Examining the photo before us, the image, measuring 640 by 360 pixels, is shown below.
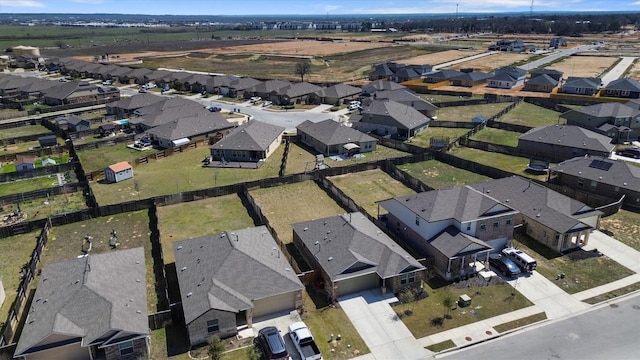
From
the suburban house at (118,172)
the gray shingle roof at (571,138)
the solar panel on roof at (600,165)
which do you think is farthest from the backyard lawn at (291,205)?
the gray shingle roof at (571,138)

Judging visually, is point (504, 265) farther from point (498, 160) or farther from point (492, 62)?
point (492, 62)

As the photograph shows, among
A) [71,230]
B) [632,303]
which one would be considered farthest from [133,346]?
[632,303]

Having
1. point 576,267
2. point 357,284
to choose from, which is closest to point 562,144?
point 576,267

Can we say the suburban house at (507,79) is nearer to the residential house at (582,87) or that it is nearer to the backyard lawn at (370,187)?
the residential house at (582,87)

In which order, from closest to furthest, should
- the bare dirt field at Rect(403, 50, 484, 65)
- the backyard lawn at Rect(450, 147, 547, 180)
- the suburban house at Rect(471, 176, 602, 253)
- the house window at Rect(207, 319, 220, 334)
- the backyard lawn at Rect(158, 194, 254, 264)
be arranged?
1. the house window at Rect(207, 319, 220, 334)
2. the suburban house at Rect(471, 176, 602, 253)
3. the backyard lawn at Rect(158, 194, 254, 264)
4. the backyard lawn at Rect(450, 147, 547, 180)
5. the bare dirt field at Rect(403, 50, 484, 65)

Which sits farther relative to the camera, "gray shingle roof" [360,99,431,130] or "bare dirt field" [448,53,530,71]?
"bare dirt field" [448,53,530,71]

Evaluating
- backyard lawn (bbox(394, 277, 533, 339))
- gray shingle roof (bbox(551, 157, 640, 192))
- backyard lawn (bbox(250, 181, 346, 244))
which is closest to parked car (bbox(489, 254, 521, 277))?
backyard lawn (bbox(394, 277, 533, 339))

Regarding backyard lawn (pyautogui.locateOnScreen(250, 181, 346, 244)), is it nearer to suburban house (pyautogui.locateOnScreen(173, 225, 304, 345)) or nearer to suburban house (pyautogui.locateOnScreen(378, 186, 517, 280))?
suburban house (pyautogui.locateOnScreen(173, 225, 304, 345))
